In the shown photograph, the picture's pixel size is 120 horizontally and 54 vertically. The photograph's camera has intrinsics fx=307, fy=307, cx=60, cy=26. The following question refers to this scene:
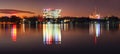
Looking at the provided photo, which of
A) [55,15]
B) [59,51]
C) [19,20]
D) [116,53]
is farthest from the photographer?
[55,15]

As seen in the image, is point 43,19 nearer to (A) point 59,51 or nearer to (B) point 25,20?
(B) point 25,20

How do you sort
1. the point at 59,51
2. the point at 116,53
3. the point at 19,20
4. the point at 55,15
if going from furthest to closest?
the point at 55,15
the point at 19,20
the point at 59,51
the point at 116,53

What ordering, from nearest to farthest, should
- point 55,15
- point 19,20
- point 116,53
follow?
point 116,53
point 19,20
point 55,15

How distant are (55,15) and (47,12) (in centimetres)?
467

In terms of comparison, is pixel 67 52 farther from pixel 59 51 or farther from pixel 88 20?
pixel 88 20

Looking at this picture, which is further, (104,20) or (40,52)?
(104,20)

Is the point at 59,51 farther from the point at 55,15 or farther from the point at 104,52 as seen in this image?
the point at 55,15

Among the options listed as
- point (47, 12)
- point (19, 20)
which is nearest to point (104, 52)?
point (19, 20)

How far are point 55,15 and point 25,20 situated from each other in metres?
17.2

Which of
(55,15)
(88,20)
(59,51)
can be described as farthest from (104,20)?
(59,51)

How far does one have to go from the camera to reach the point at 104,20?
157 m

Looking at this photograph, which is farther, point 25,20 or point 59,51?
point 25,20

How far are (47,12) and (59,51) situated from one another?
139 m

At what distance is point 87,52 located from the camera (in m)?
21.5
